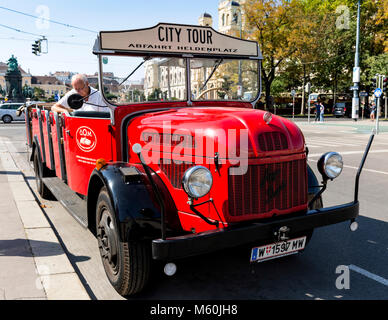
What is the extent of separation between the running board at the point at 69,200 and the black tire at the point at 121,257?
0.51 meters

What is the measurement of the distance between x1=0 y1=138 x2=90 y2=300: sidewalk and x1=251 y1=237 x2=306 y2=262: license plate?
4.83ft

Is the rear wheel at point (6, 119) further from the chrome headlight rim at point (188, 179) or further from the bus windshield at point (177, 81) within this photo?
the chrome headlight rim at point (188, 179)

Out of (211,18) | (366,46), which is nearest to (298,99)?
(366,46)

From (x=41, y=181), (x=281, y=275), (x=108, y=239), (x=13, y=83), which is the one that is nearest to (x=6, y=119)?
(x=13, y=83)

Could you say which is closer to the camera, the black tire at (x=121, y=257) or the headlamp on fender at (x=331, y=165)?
the black tire at (x=121, y=257)

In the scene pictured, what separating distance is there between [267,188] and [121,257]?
1.34 meters

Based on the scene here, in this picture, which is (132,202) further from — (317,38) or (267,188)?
(317,38)

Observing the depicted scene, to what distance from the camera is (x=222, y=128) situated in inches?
121

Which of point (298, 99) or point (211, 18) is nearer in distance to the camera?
point (211, 18)

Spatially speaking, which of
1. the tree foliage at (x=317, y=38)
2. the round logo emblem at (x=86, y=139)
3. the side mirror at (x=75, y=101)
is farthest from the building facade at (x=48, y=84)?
the side mirror at (x=75, y=101)

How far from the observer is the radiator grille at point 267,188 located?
9.95 ft
